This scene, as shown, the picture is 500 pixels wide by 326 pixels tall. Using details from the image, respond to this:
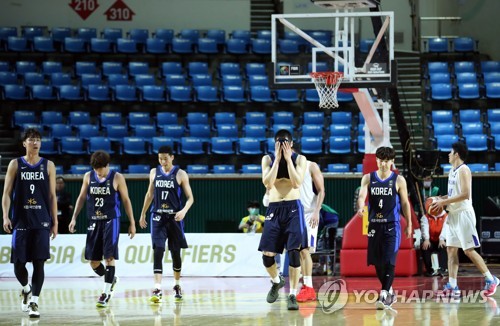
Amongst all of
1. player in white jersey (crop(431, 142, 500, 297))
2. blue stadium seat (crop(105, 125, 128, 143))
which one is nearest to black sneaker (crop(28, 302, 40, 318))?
player in white jersey (crop(431, 142, 500, 297))

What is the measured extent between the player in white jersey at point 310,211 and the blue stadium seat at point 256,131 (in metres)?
9.98

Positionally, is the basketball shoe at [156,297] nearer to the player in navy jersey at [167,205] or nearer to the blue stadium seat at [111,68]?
the player in navy jersey at [167,205]

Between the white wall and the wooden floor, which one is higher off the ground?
the white wall

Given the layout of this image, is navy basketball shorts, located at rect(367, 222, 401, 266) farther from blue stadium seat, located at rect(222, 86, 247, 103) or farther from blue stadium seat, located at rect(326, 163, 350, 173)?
blue stadium seat, located at rect(222, 86, 247, 103)

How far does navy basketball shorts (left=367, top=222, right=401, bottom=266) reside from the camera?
11.5m

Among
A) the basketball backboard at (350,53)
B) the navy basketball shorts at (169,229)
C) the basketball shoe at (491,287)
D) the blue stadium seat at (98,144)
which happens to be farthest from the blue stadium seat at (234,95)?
the basketball shoe at (491,287)

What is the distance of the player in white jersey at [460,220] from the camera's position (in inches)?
501

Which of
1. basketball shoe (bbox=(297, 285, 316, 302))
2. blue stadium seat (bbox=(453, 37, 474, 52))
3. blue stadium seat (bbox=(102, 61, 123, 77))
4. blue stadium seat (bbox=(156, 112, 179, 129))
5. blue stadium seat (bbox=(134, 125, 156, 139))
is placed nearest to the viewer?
basketball shoe (bbox=(297, 285, 316, 302))

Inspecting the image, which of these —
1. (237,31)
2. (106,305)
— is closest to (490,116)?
(237,31)

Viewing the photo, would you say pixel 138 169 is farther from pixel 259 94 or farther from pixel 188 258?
pixel 188 258

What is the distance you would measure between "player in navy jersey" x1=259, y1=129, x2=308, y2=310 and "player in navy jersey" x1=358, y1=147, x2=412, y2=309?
0.90 meters

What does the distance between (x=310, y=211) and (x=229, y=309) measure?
2435mm

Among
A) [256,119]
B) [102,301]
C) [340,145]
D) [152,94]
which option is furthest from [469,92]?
[102,301]

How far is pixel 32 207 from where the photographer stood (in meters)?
11.0
